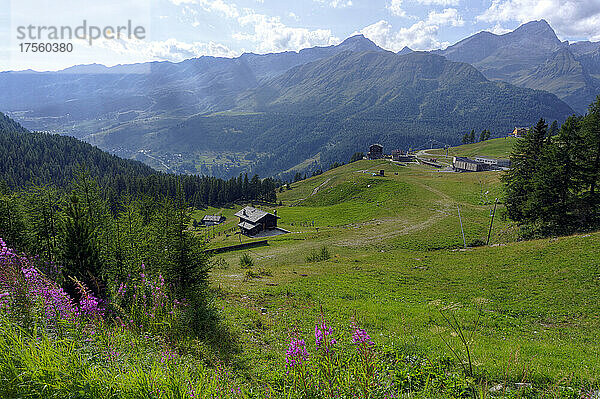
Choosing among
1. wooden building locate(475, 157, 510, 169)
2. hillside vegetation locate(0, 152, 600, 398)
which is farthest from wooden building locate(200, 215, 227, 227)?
wooden building locate(475, 157, 510, 169)

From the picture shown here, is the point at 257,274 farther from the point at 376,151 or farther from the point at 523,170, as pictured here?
the point at 376,151

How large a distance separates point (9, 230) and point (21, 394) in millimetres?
28431

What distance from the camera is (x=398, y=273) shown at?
3094cm

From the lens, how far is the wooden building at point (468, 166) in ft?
425

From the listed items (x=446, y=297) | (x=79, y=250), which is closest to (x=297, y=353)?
(x=79, y=250)

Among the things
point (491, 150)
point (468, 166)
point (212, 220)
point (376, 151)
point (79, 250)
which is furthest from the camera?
point (376, 151)

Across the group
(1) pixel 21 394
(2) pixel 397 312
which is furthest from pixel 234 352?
(2) pixel 397 312

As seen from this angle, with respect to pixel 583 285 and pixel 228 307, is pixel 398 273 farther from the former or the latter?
pixel 228 307

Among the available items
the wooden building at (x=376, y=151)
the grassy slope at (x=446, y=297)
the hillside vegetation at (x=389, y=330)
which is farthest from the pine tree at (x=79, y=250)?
the wooden building at (x=376, y=151)

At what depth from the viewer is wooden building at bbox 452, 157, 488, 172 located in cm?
12950

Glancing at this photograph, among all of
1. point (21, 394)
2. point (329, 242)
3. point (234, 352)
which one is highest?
point (21, 394)

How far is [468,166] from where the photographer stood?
134 metres

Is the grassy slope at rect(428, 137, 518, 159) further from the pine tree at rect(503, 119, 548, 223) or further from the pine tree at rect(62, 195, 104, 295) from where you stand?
the pine tree at rect(62, 195, 104, 295)

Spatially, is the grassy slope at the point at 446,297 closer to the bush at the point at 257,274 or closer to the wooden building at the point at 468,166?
the bush at the point at 257,274
